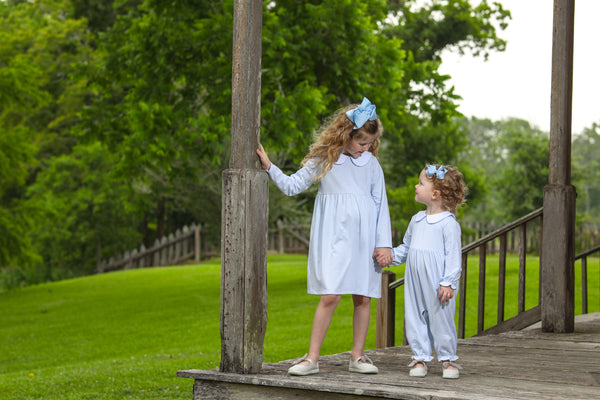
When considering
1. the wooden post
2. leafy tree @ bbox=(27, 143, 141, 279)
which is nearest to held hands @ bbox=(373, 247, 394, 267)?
the wooden post

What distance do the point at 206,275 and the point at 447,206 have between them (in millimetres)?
15763

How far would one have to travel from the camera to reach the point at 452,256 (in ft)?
16.0

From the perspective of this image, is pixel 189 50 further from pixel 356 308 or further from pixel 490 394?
Result: pixel 490 394

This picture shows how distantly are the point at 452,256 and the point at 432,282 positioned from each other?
→ 0.67ft

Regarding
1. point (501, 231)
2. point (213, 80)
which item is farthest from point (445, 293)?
point (213, 80)

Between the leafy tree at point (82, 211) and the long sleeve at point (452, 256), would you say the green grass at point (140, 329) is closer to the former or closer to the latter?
the long sleeve at point (452, 256)

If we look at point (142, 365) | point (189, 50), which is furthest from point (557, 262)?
point (189, 50)

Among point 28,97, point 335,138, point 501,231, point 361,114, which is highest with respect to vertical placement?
point 28,97

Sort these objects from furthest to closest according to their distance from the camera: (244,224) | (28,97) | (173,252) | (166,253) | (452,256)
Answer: (173,252) < (166,253) < (28,97) < (452,256) < (244,224)

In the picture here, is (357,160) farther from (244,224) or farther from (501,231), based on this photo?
(501,231)

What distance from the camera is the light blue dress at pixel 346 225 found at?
476 centimetres

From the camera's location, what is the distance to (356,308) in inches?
194

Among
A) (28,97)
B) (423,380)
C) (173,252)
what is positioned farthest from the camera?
(173,252)

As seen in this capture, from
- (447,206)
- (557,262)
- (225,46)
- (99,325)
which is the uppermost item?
(225,46)
